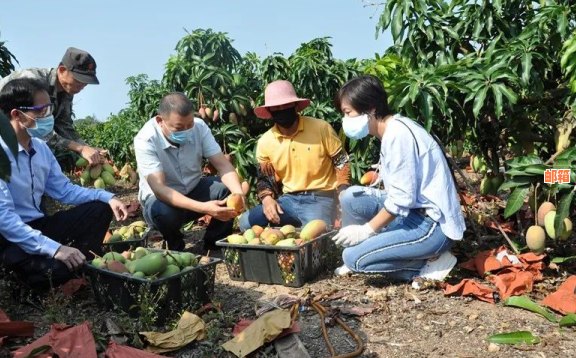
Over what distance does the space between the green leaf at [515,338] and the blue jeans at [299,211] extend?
5.02 feet

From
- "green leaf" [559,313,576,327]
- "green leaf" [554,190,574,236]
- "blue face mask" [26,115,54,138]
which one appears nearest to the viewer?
"green leaf" [559,313,576,327]

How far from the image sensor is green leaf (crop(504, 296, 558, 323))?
280 cm

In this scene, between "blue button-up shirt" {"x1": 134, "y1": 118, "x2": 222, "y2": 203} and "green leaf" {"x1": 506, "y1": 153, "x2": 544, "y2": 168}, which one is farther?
"blue button-up shirt" {"x1": 134, "y1": 118, "x2": 222, "y2": 203}

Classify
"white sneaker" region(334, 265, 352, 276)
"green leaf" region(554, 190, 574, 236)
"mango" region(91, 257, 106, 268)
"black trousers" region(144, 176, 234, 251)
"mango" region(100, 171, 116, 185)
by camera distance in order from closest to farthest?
"mango" region(91, 257, 106, 268)
"green leaf" region(554, 190, 574, 236)
"white sneaker" region(334, 265, 352, 276)
"black trousers" region(144, 176, 234, 251)
"mango" region(100, 171, 116, 185)

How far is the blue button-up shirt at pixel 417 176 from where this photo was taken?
303 centimetres

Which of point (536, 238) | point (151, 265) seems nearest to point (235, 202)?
point (151, 265)

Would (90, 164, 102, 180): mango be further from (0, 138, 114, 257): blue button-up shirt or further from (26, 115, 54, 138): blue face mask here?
(26, 115, 54, 138): blue face mask

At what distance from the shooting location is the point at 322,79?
5.18m

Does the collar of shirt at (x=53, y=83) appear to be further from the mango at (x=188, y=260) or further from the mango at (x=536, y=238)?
the mango at (x=536, y=238)

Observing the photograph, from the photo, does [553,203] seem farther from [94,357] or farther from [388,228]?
[94,357]

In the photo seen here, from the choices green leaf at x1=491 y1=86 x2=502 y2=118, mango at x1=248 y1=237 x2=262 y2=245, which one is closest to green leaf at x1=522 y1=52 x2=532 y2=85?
green leaf at x1=491 y1=86 x2=502 y2=118

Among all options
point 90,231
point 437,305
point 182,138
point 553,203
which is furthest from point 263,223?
point 553,203

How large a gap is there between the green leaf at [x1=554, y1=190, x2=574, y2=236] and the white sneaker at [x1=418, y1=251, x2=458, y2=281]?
0.55 m

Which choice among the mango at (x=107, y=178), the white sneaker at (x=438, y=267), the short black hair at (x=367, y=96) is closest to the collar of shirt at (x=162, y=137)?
Answer: the short black hair at (x=367, y=96)
